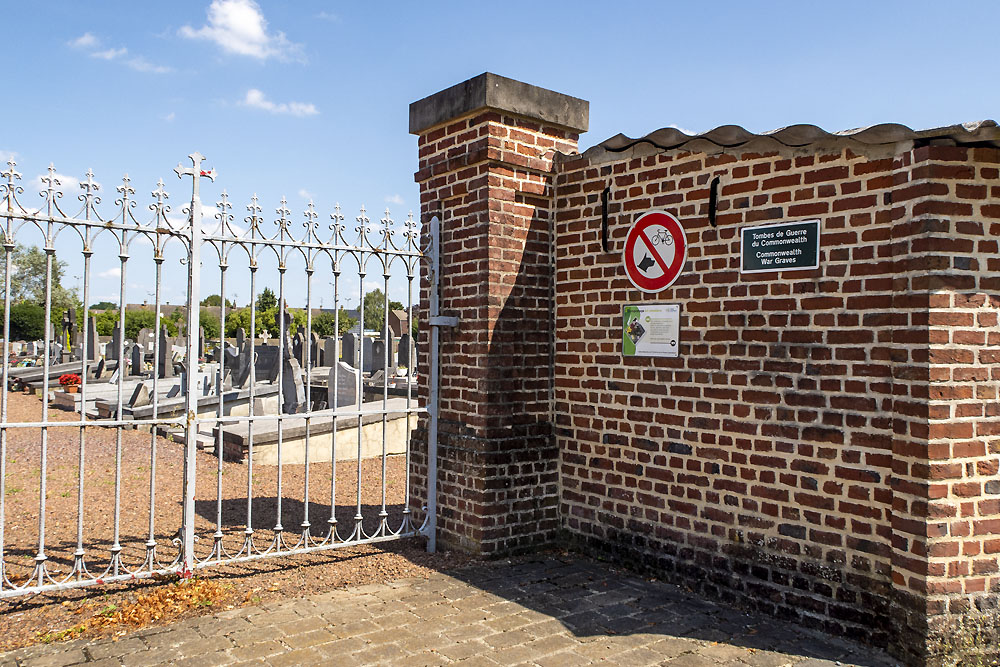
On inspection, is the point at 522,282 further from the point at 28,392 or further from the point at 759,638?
the point at 28,392

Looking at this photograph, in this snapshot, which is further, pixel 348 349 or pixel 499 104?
pixel 348 349

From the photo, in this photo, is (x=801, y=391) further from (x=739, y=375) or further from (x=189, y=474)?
(x=189, y=474)

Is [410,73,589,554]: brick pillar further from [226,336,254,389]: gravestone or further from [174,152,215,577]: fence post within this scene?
[226,336,254,389]: gravestone

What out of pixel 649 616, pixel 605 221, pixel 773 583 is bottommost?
pixel 649 616

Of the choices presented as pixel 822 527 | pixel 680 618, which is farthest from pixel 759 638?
pixel 822 527

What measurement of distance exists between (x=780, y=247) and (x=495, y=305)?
213 centimetres

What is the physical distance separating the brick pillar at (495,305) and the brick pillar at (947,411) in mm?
2692

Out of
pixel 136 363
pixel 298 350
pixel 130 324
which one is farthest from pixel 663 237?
pixel 130 324

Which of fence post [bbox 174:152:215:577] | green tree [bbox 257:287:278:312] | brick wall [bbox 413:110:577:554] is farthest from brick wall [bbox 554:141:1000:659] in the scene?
green tree [bbox 257:287:278:312]

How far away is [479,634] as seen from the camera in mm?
4020

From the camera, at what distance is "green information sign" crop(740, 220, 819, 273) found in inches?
168

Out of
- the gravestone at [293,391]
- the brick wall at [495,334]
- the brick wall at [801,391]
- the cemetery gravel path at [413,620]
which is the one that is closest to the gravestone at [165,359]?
the gravestone at [293,391]

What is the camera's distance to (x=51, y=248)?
4.26m

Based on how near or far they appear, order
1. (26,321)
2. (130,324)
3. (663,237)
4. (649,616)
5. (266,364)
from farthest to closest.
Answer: (130,324) < (26,321) < (266,364) < (663,237) < (649,616)
